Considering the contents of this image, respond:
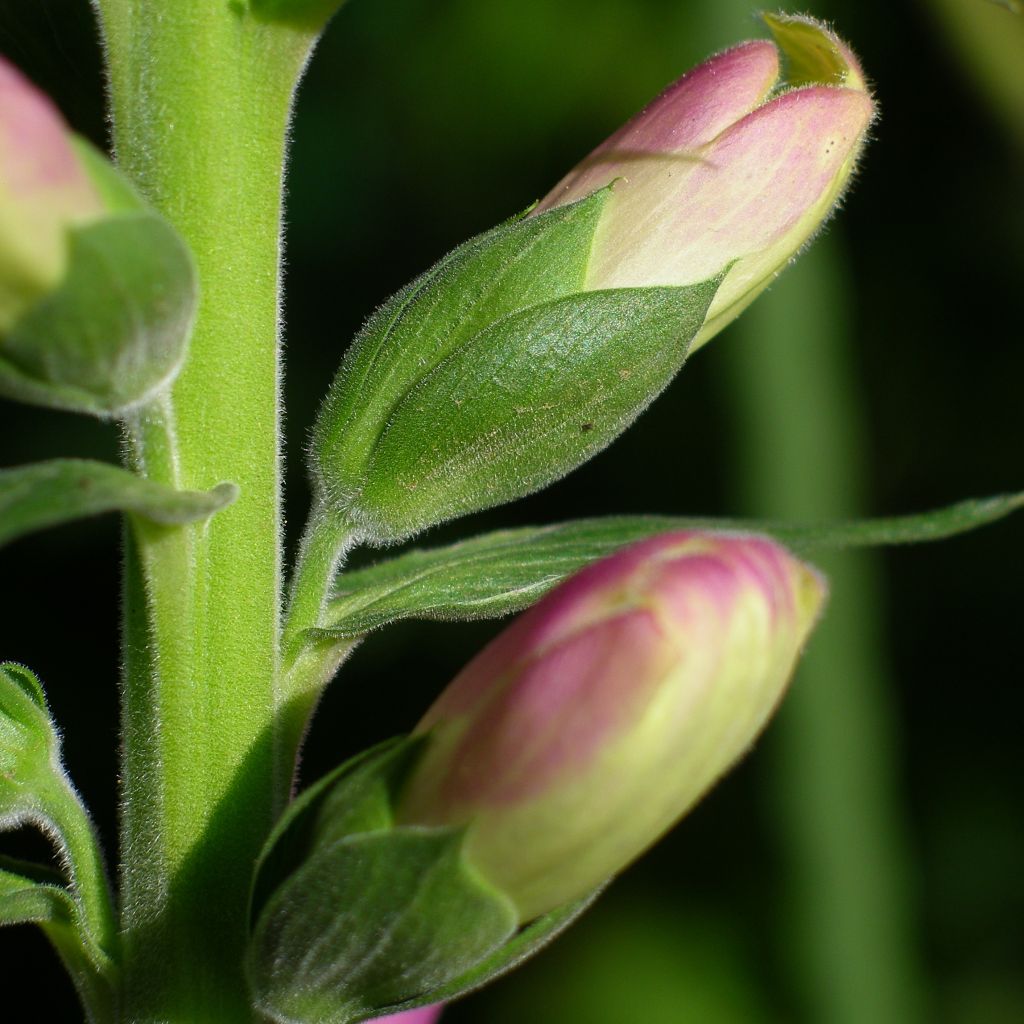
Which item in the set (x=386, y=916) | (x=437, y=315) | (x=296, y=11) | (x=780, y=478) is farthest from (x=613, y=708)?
(x=780, y=478)

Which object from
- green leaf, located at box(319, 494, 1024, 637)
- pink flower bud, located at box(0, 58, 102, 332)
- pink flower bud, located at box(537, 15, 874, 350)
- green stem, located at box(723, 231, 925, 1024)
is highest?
pink flower bud, located at box(0, 58, 102, 332)

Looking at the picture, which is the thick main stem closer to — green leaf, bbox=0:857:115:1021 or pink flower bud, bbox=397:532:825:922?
green leaf, bbox=0:857:115:1021

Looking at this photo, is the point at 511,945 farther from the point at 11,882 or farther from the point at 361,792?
the point at 11,882

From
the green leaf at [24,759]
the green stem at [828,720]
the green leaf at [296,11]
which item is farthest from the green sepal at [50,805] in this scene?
the green stem at [828,720]

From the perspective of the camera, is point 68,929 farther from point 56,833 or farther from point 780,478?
point 780,478

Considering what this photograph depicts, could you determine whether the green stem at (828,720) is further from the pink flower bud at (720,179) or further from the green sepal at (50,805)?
the green sepal at (50,805)

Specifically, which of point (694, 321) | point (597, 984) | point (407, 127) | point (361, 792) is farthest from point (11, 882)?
point (407, 127)

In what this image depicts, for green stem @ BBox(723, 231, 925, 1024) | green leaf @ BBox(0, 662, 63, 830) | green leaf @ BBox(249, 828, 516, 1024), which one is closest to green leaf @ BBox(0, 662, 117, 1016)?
green leaf @ BBox(0, 662, 63, 830)
